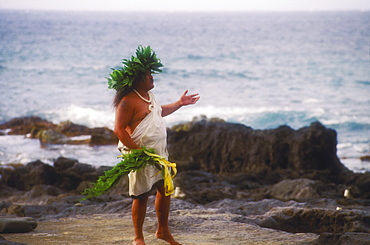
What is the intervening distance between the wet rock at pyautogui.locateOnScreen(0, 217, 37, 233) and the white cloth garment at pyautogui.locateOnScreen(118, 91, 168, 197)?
139 centimetres

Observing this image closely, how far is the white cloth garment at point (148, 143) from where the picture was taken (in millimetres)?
4512

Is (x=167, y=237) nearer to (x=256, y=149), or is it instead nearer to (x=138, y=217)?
(x=138, y=217)

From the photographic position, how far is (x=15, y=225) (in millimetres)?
5223

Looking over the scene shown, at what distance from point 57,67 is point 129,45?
1065 cm

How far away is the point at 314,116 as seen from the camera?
22.0 m

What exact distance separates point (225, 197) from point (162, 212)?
357 cm

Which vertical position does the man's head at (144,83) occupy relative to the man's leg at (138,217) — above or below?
above

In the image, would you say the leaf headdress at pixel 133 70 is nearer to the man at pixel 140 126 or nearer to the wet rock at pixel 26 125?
the man at pixel 140 126

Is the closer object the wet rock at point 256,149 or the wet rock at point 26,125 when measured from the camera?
the wet rock at point 256,149

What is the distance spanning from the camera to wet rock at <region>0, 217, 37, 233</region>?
204 inches

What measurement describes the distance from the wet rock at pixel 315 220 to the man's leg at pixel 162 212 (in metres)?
1.47

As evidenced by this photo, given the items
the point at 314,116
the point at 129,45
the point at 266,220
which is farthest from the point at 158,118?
the point at 129,45

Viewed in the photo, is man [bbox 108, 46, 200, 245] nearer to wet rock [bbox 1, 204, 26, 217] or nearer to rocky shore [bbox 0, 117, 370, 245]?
rocky shore [bbox 0, 117, 370, 245]

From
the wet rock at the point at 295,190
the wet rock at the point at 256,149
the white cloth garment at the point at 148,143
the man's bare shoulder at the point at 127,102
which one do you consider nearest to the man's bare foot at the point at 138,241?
the white cloth garment at the point at 148,143
